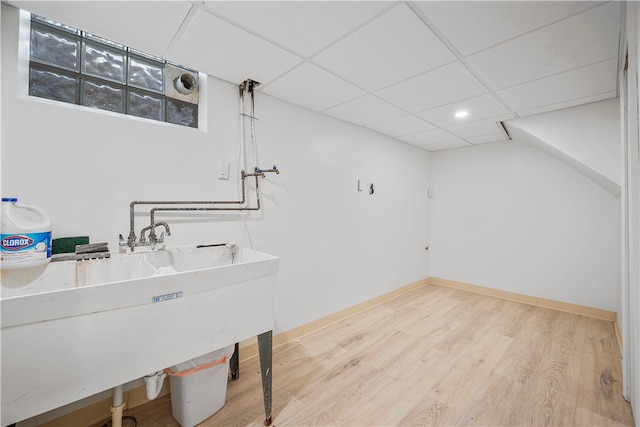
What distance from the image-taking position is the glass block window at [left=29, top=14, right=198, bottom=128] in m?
1.52

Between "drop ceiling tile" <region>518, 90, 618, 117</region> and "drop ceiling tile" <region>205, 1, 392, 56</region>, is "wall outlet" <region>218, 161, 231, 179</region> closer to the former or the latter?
"drop ceiling tile" <region>205, 1, 392, 56</region>

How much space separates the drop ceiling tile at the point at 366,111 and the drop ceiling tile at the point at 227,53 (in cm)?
81

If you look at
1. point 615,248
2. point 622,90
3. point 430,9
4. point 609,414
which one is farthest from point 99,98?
point 615,248

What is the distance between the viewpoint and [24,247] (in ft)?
3.75

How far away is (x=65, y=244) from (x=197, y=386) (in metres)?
1.04

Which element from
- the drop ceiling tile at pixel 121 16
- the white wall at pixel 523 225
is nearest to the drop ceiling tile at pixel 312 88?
the drop ceiling tile at pixel 121 16

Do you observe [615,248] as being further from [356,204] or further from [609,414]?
[356,204]

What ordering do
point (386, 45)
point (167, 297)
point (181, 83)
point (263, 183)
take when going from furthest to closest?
1. point (263, 183)
2. point (181, 83)
3. point (386, 45)
4. point (167, 297)

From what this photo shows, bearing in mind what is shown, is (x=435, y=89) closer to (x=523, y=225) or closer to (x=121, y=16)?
(x=121, y=16)

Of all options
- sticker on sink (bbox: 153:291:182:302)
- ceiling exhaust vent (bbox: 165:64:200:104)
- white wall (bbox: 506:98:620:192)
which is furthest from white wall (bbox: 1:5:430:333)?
white wall (bbox: 506:98:620:192)

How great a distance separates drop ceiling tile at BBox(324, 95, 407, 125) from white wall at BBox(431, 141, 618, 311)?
192 cm

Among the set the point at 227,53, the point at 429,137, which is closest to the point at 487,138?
the point at 429,137

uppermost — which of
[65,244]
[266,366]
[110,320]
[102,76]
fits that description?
[102,76]

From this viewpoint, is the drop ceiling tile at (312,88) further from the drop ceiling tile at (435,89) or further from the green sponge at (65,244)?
the green sponge at (65,244)
